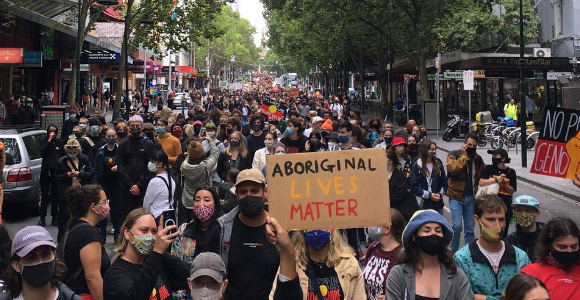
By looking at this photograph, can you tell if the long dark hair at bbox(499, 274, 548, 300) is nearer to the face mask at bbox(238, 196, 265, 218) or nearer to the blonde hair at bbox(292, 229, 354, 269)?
the blonde hair at bbox(292, 229, 354, 269)

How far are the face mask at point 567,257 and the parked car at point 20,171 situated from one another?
34.4ft

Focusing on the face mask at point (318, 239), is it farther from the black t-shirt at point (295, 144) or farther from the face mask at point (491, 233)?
the black t-shirt at point (295, 144)

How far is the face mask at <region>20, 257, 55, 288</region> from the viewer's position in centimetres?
428

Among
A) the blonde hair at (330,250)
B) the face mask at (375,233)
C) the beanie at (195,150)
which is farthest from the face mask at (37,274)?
the beanie at (195,150)

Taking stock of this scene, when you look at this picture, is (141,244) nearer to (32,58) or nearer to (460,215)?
(460,215)

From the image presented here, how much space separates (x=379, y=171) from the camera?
16.3 ft

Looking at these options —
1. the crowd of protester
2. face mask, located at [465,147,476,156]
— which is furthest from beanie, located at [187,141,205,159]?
face mask, located at [465,147,476,156]

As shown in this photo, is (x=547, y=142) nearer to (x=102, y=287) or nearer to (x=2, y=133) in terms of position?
(x=102, y=287)

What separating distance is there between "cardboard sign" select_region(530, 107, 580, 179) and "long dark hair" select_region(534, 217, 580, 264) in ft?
10.1

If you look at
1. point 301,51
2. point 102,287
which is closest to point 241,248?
point 102,287

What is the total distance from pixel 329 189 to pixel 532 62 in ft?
96.2

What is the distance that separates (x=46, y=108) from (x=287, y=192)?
17864 mm

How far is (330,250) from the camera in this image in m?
4.98

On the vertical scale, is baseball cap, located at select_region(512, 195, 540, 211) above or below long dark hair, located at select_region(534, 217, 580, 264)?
above
